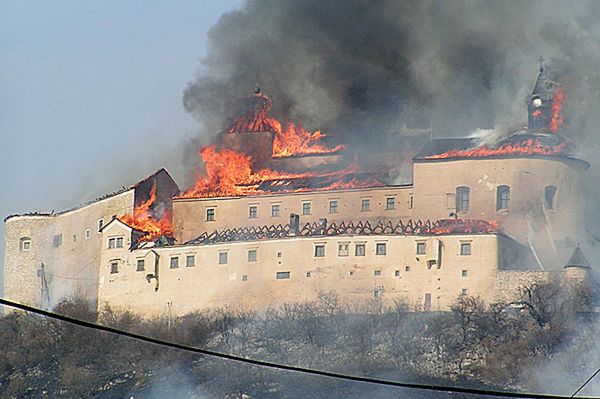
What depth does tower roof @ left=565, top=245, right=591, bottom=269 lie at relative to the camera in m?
78.7

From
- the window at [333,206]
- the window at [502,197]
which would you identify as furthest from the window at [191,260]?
the window at [502,197]

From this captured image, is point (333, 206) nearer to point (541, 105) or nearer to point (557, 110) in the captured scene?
point (541, 105)

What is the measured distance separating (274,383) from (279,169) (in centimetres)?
1580

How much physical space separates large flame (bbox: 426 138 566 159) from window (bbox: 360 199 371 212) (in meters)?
4.25

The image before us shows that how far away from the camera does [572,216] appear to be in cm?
8031

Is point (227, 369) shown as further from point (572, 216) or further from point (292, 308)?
point (572, 216)

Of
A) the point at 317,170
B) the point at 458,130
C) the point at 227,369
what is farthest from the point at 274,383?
the point at 458,130

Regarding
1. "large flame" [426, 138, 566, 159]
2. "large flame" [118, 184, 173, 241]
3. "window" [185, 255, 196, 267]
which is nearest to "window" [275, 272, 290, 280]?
"window" [185, 255, 196, 267]

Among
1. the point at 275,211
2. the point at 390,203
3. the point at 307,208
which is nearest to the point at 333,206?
the point at 307,208

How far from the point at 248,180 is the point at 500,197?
1697 centimetres

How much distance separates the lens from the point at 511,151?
81.7 meters

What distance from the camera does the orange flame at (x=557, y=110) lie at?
86438mm

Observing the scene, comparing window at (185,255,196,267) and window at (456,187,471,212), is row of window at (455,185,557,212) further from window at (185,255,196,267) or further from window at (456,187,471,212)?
window at (185,255,196,267)

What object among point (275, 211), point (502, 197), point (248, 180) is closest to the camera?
point (502, 197)
